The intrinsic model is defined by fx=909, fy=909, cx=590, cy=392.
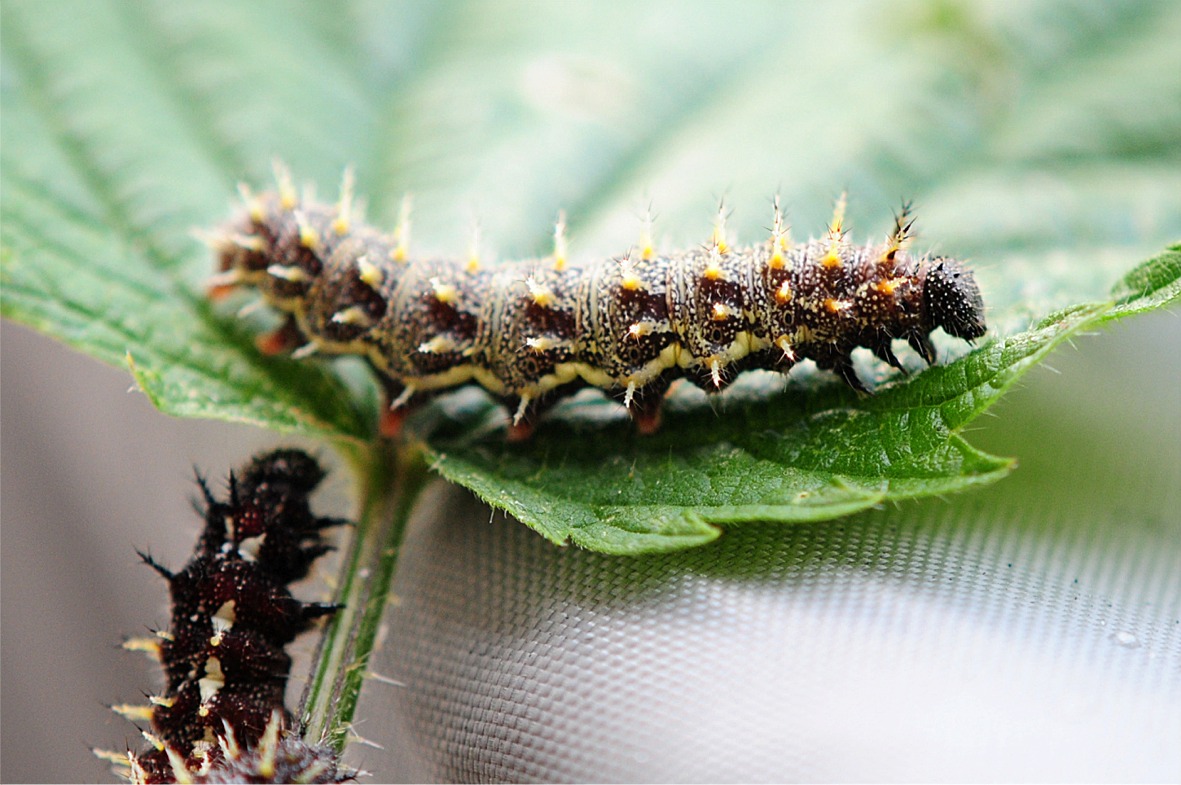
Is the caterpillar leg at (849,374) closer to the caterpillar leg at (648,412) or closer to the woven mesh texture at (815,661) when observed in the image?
the woven mesh texture at (815,661)

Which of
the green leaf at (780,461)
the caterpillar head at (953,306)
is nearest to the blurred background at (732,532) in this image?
the green leaf at (780,461)

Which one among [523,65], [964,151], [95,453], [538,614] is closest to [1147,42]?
[964,151]

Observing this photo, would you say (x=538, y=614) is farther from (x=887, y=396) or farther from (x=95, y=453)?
(x=95, y=453)

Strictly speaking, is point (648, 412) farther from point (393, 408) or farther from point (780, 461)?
point (393, 408)

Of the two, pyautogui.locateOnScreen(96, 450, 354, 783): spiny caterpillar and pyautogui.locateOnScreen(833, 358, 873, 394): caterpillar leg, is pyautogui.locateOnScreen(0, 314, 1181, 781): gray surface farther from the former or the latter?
pyautogui.locateOnScreen(833, 358, 873, 394): caterpillar leg

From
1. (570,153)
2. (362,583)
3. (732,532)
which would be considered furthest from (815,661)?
(570,153)
